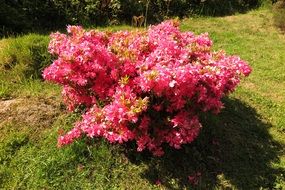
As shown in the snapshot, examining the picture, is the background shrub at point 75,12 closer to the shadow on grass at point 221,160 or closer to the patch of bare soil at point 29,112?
the patch of bare soil at point 29,112

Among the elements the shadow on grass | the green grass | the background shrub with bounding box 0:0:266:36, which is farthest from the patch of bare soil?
the background shrub with bounding box 0:0:266:36

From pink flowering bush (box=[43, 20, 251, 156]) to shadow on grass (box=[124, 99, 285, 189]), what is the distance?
344 mm

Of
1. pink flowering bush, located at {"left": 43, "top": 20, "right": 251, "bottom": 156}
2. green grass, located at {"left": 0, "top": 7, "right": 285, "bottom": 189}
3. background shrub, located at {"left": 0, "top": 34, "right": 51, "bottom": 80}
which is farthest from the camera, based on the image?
background shrub, located at {"left": 0, "top": 34, "right": 51, "bottom": 80}

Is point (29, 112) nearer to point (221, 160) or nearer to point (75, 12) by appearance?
point (221, 160)

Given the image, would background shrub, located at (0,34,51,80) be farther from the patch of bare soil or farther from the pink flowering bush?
the pink flowering bush

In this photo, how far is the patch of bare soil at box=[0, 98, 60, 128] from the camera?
592cm

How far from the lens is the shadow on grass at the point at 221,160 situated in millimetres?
5414

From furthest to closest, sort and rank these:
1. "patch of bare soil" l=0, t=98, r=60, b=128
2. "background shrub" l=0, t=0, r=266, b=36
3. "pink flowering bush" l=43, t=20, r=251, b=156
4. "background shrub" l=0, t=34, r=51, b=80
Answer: "background shrub" l=0, t=0, r=266, b=36, "background shrub" l=0, t=34, r=51, b=80, "patch of bare soil" l=0, t=98, r=60, b=128, "pink flowering bush" l=43, t=20, r=251, b=156

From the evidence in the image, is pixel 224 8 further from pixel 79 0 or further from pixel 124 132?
pixel 124 132

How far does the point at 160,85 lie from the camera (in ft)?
15.2

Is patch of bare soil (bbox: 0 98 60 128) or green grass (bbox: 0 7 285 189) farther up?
patch of bare soil (bbox: 0 98 60 128)

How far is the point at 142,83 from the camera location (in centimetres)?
472

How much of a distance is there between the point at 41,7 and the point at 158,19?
2.63 m

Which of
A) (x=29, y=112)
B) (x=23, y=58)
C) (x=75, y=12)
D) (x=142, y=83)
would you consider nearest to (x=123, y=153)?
(x=142, y=83)
